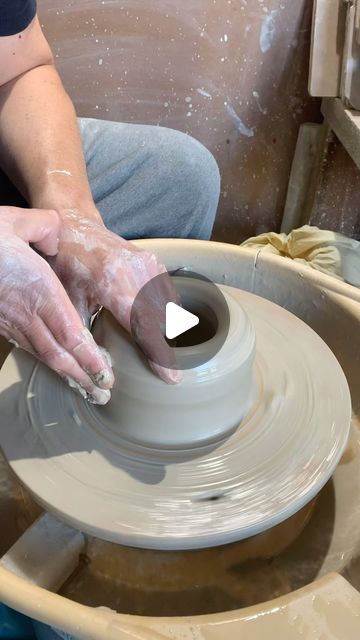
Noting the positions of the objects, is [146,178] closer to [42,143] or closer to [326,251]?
[42,143]

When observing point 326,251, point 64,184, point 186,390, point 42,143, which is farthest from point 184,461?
point 326,251

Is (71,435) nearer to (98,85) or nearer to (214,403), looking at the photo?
(214,403)

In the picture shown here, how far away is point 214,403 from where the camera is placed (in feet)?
2.72

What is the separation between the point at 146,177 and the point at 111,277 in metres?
0.55

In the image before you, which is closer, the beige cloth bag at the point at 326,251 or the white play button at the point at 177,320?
the white play button at the point at 177,320

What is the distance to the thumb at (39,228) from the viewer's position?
0.83m

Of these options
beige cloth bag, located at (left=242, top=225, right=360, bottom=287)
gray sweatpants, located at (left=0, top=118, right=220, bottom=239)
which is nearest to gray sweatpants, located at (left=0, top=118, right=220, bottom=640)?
gray sweatpants, located at (left=0, top=118, right=220, bottom=239)

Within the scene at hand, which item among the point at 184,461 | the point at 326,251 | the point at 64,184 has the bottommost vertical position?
the point at 326,251

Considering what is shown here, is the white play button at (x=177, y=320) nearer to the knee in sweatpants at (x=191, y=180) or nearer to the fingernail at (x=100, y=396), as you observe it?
the fingernail at (x=100, y=396)

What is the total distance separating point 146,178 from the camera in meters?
1.35

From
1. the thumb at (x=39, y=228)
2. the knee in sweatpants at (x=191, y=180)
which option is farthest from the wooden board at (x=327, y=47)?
the thumb at (x=39, y=228)

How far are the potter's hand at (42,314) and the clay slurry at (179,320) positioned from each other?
0.24 ft

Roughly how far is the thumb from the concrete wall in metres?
1.02

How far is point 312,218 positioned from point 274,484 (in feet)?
4.26
